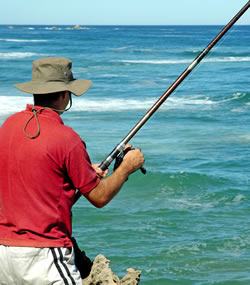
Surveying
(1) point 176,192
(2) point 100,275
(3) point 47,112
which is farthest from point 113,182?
(1) point 176,192

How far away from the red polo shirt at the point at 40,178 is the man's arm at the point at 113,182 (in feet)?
0.14

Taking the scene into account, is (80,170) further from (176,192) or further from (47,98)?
(176,192)

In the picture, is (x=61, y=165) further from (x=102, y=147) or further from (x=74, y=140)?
(x=102, y=147)

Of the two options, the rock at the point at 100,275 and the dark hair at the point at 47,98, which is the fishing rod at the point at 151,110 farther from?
the rock at the point at 100,275

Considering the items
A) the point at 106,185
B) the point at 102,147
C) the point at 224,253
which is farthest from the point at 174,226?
the point at 106,185

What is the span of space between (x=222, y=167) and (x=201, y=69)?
28435mm

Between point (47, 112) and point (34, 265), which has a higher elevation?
point (47, 112)

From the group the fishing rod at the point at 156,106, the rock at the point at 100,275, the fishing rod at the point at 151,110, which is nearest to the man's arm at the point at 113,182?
the fishing rod at the point at 151,110

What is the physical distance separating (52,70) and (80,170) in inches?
18.7

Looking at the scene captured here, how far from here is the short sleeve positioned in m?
3.33

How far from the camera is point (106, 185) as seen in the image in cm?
345

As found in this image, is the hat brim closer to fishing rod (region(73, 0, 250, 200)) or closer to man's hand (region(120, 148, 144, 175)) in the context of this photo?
man's hand (region(120, 148, 144, 175))

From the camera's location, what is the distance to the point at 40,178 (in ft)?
11.1

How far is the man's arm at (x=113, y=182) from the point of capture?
343 cm
